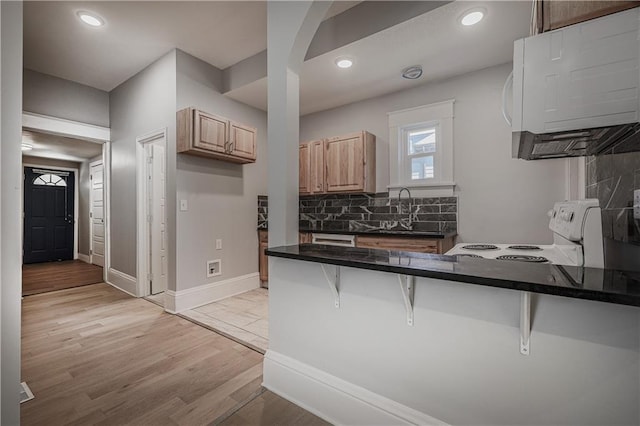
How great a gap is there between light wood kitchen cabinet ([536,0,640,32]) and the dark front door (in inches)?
338

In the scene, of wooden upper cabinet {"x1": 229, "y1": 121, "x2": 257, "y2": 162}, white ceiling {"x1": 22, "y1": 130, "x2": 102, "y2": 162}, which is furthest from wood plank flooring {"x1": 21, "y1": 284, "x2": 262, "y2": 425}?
white ceiling {"x1": 22, "y1": 130, "x2": 102, "y2": 162}

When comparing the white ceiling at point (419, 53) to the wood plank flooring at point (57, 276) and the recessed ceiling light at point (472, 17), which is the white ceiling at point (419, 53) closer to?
the recessed ceiling light at point (472, 17)

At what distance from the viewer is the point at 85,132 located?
3971mm

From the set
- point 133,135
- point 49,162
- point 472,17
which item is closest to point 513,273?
point 472,17

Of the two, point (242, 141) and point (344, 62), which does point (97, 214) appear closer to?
point (242, 141)

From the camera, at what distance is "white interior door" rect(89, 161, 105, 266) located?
603cm

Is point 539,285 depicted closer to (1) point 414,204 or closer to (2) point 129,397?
(2) point 129,397

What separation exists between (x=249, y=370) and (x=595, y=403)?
5.96 feet

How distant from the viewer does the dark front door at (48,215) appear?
625 centimetres

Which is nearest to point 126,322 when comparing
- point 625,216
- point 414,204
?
point 414,204

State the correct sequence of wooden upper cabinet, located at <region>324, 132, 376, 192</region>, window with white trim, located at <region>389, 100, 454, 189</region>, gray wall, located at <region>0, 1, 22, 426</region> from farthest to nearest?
wooden upper cabinet, located at <region>324, 132, 376, 192</region>, window with white trim, located at <region>389, 100, 454, 189</region>, gray wall, located at <region>0, 1, 22, 426</region>

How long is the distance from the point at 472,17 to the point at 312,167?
2378 millimetres

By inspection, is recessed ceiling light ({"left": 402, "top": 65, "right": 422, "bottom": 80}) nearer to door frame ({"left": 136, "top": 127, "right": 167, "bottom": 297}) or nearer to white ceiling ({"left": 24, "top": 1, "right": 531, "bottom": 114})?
white ceiling ({"left": 24, "top": 1, "right": 531, "bottom": 114})

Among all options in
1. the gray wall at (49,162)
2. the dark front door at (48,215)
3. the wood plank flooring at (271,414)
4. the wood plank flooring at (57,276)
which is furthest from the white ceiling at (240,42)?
the dark front door at (48,215)
